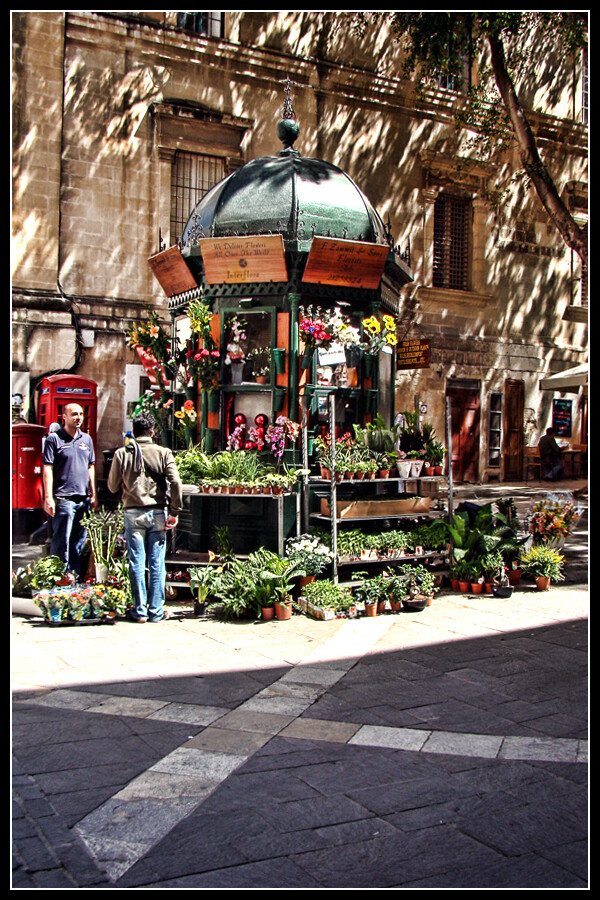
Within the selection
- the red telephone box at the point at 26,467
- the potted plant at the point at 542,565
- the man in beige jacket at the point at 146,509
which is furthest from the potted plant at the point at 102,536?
the potted plant at the point at 542,565

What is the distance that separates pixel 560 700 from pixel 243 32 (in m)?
16.5

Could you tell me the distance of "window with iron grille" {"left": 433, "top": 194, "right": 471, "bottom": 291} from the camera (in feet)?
66.5

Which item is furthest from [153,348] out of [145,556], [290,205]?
[145,556]

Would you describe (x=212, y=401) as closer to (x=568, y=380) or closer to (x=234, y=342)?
(x=234, y=342)

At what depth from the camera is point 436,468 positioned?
9.03 metres

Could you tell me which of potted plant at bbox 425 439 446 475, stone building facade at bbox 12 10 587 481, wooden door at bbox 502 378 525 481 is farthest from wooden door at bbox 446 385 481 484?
potted plant at bbox 425 439 446 475

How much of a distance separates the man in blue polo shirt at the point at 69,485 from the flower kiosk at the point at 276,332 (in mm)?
1108

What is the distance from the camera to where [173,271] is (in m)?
9.80

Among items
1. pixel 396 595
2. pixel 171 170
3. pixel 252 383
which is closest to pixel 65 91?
pixel 171 170

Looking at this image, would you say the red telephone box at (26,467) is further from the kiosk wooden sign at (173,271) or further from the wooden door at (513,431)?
the wooden door at (513,431)

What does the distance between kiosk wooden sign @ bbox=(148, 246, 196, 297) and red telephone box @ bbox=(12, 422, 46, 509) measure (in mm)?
3394

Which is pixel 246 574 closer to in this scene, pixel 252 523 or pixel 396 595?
pixel 252 523

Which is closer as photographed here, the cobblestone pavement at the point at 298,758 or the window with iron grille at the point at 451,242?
the cobblestone pavement at the point at 298,758

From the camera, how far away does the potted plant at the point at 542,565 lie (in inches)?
343
